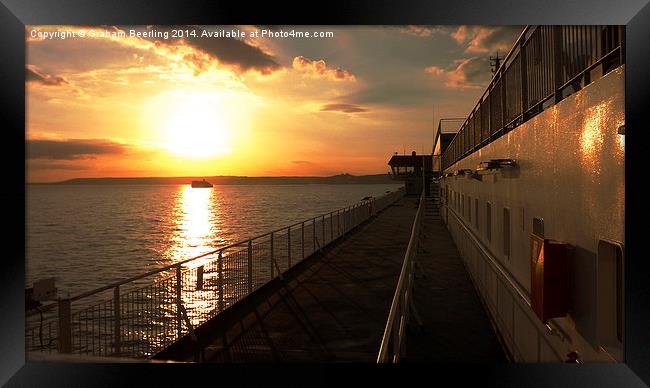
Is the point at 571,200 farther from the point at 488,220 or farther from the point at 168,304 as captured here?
the point at 168,304

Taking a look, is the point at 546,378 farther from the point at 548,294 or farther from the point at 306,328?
the point at 306,328

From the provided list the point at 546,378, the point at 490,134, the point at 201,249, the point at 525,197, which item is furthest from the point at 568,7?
the point at 201,249

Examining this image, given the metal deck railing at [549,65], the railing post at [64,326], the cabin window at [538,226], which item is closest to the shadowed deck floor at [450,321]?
the cabin window at [538,226]

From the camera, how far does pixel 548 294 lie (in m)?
4.06

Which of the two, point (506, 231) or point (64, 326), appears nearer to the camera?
point (64, 326)

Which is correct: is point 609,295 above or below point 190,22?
below

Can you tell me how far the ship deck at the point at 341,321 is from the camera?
23.4 ft

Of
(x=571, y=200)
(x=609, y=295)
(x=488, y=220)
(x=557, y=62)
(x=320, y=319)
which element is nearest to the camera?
(x=609, y=295)

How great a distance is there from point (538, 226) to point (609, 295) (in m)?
1.65

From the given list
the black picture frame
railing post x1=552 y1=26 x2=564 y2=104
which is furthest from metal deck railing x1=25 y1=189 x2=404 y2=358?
railing post x1=552 y1=26 x2=564 y2=104

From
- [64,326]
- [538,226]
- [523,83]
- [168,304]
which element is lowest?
[168,304]

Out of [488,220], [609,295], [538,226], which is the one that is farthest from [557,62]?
[488,220]

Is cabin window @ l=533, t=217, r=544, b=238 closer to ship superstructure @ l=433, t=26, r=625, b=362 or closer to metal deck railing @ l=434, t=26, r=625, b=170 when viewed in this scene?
ship superstructure @ l=433, t=26, r=625, b=362

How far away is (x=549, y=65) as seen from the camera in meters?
5.17
